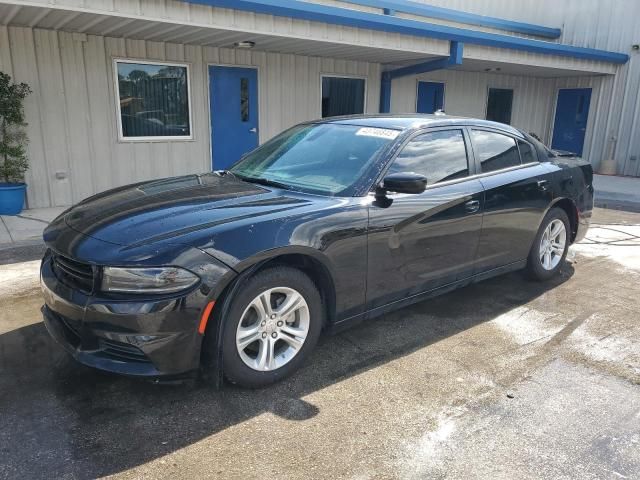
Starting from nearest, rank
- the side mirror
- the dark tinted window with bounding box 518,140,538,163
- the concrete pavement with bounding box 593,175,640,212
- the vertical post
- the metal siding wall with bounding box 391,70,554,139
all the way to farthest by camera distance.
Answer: the side mirror < the dark tinted window with bounding box 518,140,538,163 < the concrete pavement with bounding box 593,175,640,212 < the vertical post < the metal siding wall with bounding box 391,70,554,139

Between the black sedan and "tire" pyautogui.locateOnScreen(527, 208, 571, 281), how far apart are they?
0.61 ft

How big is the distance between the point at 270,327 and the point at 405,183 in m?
1.23

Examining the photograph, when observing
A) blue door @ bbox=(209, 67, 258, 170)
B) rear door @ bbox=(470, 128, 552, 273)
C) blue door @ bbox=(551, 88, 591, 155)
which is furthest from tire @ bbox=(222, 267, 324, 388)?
blue door @ bbox=(551, 88, 591, 155)

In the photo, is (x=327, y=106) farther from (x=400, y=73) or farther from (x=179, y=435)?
(x=179, y=435)

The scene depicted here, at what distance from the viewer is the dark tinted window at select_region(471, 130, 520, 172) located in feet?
13.7

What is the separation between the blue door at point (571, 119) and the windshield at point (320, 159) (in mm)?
13225

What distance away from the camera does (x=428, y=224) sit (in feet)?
11.8

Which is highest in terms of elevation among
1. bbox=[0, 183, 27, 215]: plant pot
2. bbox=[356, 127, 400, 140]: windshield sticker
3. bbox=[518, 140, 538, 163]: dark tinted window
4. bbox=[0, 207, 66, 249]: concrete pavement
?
bbox=[356, 127, 400, 140]: windshield sticker

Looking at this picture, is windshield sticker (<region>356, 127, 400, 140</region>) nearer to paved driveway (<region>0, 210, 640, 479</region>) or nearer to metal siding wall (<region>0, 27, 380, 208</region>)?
paved driveway (<region>0, 210, 640, 479</region>)

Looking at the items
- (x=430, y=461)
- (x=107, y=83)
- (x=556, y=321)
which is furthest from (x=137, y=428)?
(x=107, y=83)

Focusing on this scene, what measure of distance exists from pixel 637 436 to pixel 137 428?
2592mm

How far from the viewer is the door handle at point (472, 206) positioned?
12.7 ft

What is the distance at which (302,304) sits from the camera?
3043 millimetres

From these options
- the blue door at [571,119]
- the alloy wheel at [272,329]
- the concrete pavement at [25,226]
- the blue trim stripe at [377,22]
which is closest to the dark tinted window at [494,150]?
the alloy wheel at [272,329]
